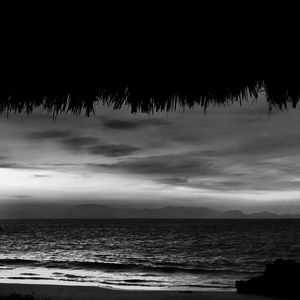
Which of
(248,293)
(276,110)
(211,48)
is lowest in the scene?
(248,293)

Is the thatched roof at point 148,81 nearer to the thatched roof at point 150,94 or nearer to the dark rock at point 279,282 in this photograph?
the thatched roof at point 150,94

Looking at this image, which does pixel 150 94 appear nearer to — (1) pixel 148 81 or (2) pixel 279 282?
(1) pixel 148 81

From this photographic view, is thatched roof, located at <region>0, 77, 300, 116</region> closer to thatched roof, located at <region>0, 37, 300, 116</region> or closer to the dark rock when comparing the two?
thatched roof, located at <region>0, 37, 300, 116</region>

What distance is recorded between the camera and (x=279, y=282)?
1302 centimetres

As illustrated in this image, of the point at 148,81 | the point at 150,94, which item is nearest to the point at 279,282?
the point at 150,94

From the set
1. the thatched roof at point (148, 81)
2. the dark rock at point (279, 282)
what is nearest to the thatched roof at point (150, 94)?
the thatched roof at point (148, 81)

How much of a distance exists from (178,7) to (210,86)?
0.98 meters

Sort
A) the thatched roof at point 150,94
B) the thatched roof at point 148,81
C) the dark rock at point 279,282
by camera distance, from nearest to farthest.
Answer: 1. the thatched roof at point 148,81
2. the thatched roof at point 150,94
3. the dark rock at point 279,282

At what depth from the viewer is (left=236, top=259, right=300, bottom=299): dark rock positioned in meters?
12.7

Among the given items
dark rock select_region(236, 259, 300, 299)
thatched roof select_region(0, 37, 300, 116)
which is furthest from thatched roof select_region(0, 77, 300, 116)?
dark rock select_region(236, 259, 300, 299)

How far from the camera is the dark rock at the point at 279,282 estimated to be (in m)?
12.7

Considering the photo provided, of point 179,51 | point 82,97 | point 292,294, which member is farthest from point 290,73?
point 292,294

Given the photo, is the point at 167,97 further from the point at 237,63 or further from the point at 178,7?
the point at 178,7

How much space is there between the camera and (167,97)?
328cm
